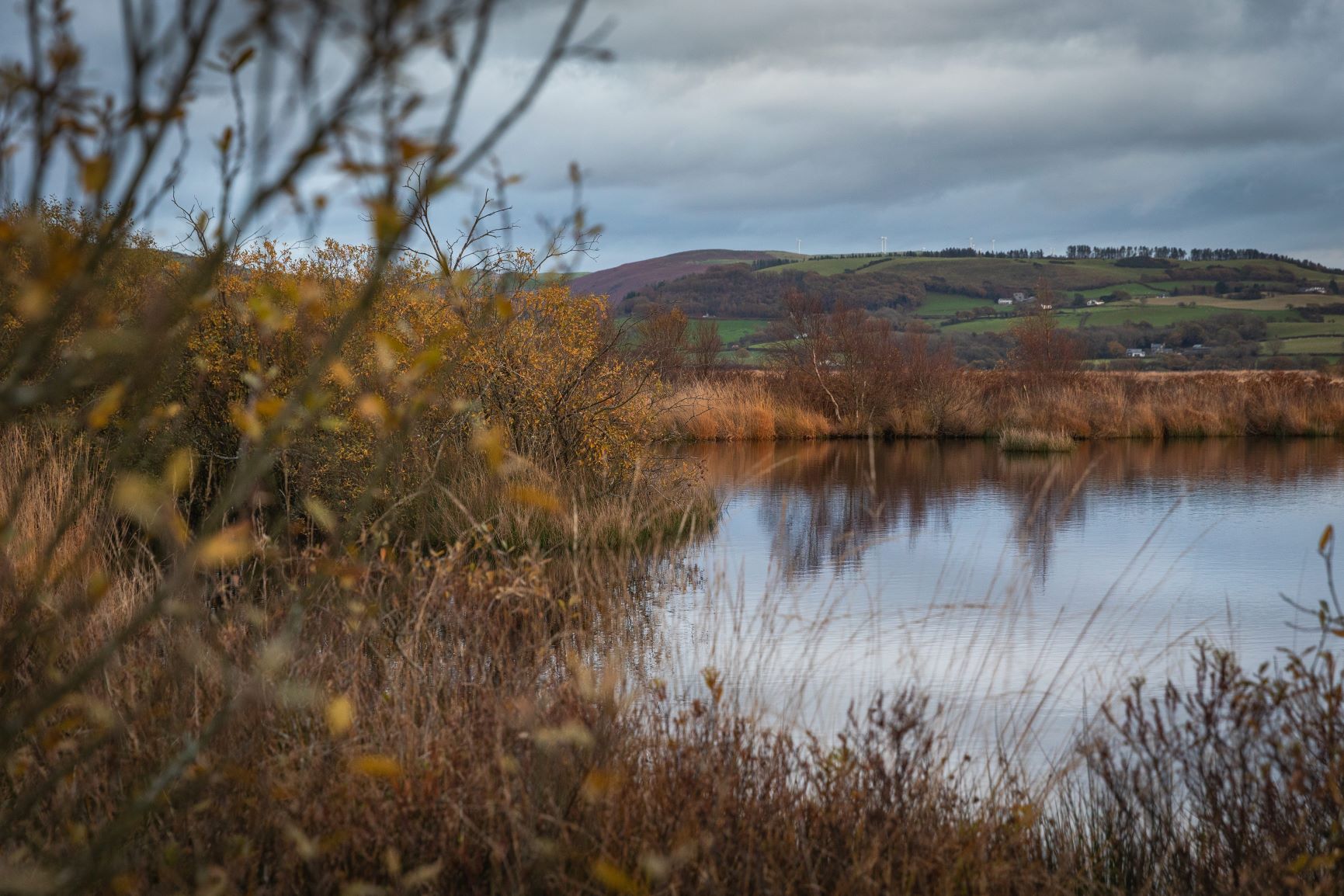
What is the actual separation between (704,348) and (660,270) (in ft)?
218

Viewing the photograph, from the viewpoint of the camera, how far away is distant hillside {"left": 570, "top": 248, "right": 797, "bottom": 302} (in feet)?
283

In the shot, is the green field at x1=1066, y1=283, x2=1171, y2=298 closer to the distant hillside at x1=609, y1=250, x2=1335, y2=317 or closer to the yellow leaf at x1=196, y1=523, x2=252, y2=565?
the distant hillside at x1=609, y1=250, x2=1335, y2=317

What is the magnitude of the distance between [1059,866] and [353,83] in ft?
9.33

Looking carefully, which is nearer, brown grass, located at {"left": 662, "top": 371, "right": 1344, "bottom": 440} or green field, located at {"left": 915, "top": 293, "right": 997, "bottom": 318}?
brown grass, located at {"left": 662, "top": 371, "right": 1344, "bottom": 440}

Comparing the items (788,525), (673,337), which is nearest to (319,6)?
(788,525)

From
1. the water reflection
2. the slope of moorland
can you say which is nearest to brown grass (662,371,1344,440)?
the water reflection

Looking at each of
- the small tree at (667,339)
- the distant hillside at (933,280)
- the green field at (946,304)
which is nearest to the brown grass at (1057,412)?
the small tree at (667,339)

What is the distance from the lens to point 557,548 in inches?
344

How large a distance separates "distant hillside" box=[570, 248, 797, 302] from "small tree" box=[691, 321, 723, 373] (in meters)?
47.3

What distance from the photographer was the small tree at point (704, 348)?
2802 cm

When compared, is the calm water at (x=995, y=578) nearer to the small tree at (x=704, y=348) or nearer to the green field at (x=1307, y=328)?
the small tree at (x=704, y=348)

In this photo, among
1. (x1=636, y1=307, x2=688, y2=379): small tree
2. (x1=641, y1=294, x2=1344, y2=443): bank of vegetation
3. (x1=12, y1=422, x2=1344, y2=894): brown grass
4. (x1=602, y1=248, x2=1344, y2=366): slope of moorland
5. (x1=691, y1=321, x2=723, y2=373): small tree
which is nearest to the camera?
(x1=12, y1=422, x2=1344, y2=894): brown grass

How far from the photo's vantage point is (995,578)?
407 cm

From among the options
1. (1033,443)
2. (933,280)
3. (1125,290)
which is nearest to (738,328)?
(933,280)
